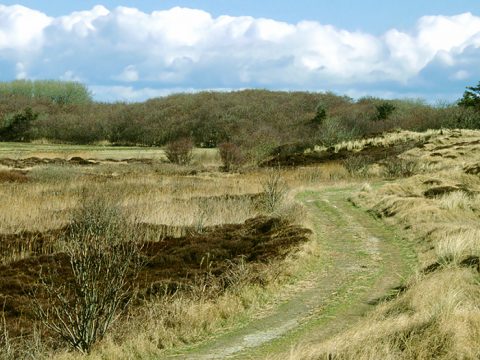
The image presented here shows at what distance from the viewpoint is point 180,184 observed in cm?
3092

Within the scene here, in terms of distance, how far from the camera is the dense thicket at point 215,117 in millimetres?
73625

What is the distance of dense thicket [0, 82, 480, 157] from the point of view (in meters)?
73.6

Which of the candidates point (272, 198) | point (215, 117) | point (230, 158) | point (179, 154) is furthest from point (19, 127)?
point (272, 198)

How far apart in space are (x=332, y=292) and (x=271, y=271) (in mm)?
1285

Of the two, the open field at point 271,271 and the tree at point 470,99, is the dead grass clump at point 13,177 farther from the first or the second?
the tree at point 470,99

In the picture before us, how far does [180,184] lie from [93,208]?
1450 cm

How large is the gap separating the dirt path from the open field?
0.12ft

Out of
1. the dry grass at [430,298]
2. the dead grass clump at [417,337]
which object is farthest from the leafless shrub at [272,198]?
the dead grass clump at [417,337]

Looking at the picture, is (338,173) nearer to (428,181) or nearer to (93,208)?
(428,181)

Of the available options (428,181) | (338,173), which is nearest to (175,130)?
(338,173)

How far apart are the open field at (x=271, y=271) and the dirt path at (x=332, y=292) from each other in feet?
0.12

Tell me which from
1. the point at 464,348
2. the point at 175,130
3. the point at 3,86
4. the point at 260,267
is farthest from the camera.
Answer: the point at 3,86

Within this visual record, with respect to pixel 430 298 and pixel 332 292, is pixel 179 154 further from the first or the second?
pixel 430 298

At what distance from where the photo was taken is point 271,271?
1220 centimetres
